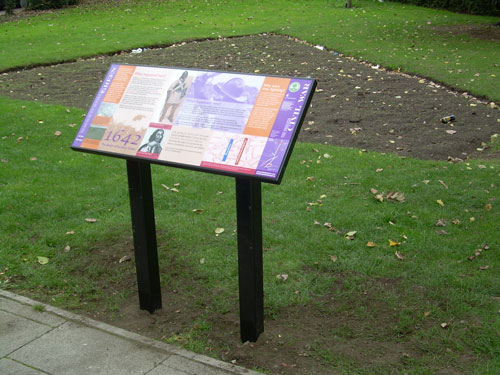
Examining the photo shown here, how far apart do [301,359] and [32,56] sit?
12.2 m

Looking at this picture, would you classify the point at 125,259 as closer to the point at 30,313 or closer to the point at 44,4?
the point at 30,313

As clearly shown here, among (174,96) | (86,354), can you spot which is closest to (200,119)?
(174,96)

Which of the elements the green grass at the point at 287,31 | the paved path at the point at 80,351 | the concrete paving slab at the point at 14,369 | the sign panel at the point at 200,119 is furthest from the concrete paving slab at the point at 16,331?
the green grass at the point at 287,31

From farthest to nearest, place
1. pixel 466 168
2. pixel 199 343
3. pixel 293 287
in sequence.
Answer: pixel 466 168 < pixel 293 287 < pixel 199 343

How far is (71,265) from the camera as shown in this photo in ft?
16.5

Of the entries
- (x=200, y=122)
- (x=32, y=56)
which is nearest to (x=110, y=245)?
(x=200, y=122)

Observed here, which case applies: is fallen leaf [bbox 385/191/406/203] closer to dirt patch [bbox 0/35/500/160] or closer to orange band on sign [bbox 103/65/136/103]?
dirt patch [bbox 0/35/500/160]

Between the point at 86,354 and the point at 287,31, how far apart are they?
14.8 m

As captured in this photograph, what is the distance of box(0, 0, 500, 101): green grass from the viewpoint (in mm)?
12609

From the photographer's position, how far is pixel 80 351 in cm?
371

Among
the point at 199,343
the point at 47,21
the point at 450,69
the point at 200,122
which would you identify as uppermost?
the point at 200,122

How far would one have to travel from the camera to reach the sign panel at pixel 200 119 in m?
3.38

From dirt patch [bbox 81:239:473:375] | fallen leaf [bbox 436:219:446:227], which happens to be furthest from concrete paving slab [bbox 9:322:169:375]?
fallen leaf [bbox 436:219:446:227]

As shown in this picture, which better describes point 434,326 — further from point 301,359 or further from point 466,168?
point 466,168
